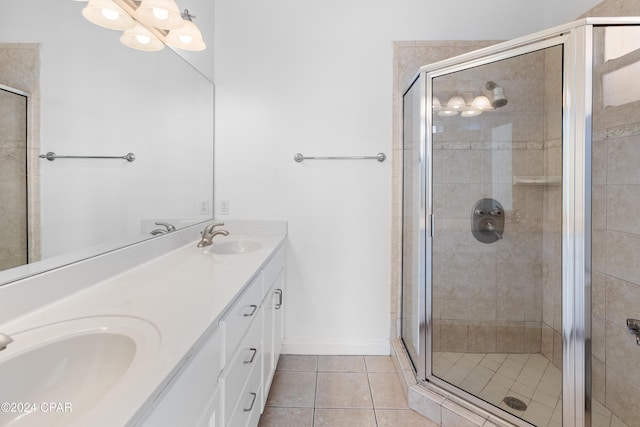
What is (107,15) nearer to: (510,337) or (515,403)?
(515,403)

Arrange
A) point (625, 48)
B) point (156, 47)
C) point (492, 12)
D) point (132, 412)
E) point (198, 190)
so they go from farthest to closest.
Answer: point (492, 12), point (198, 190), point (156, 47), point (625, 48), point (132, 412)

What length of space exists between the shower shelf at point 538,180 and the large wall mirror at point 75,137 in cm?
193

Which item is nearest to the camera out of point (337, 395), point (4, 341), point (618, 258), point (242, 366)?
point (4, 341)

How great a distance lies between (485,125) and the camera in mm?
1794

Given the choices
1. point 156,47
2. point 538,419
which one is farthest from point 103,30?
point 538,419

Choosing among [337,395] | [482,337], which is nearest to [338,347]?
[337,395]

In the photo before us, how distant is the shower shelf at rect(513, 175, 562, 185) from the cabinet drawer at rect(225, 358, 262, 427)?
1.61 meters

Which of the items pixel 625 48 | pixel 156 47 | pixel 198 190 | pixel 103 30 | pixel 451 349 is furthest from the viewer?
pixel 198 190

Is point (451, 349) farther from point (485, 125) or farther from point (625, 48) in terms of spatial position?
point (625, 48)

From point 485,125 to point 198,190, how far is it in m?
1.88

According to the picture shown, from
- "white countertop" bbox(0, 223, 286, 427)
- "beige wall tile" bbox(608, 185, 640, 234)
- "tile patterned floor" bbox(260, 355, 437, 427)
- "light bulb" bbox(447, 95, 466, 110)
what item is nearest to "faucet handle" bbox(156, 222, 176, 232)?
"white countertop" bbox(0, 223, 286, 427)

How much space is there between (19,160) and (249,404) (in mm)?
1113

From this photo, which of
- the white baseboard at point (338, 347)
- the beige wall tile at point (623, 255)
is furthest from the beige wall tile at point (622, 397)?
the white baseboard at point (338, 347)

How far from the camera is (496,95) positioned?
172cm
